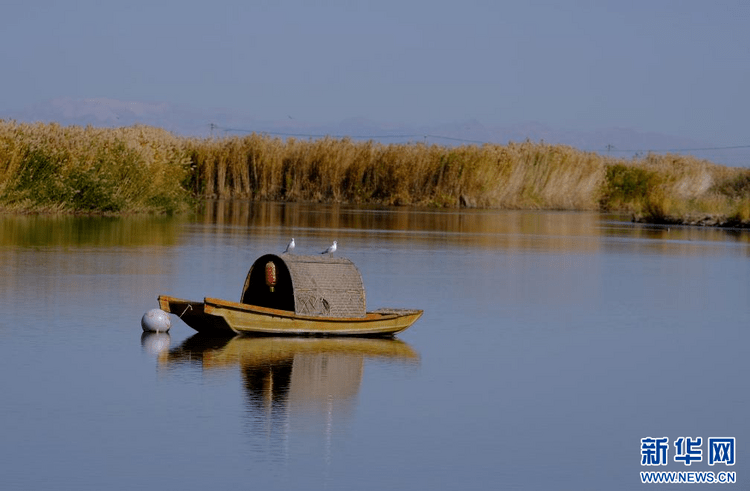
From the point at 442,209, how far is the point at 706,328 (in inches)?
1461

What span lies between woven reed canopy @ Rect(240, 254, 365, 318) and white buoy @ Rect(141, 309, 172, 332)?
3.40 feet

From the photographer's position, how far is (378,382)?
10.8 m

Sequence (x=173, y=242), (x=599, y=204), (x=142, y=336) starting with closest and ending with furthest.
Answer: (x=142, y=336) < (x=173, y=242) < (x=599, y=204)

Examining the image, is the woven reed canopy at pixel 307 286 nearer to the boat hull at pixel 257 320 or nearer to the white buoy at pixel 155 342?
the boat hull at pixel 257 320

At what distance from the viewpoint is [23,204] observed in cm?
3259

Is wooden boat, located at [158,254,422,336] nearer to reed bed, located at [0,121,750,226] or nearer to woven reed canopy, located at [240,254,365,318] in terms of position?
woven reed canopy, located at [240,254,365,318]

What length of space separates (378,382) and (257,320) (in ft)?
7.87

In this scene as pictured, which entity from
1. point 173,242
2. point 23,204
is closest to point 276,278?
point 173,242

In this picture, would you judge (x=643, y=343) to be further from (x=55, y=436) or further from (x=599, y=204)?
(x=599, y=204)

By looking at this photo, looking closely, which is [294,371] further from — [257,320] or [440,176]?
[440,176]

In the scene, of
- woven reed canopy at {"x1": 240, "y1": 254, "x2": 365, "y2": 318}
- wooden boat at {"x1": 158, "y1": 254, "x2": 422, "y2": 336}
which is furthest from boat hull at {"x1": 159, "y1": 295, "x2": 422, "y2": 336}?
woven reed canopy at {"x1": 240, "y1": 254, "x2": 365, "y2": 318}

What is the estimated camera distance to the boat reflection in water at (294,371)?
353 inches

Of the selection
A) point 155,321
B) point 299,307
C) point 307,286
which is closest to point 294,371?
point 299,307

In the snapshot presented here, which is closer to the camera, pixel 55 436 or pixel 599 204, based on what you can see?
pixel 55 436
